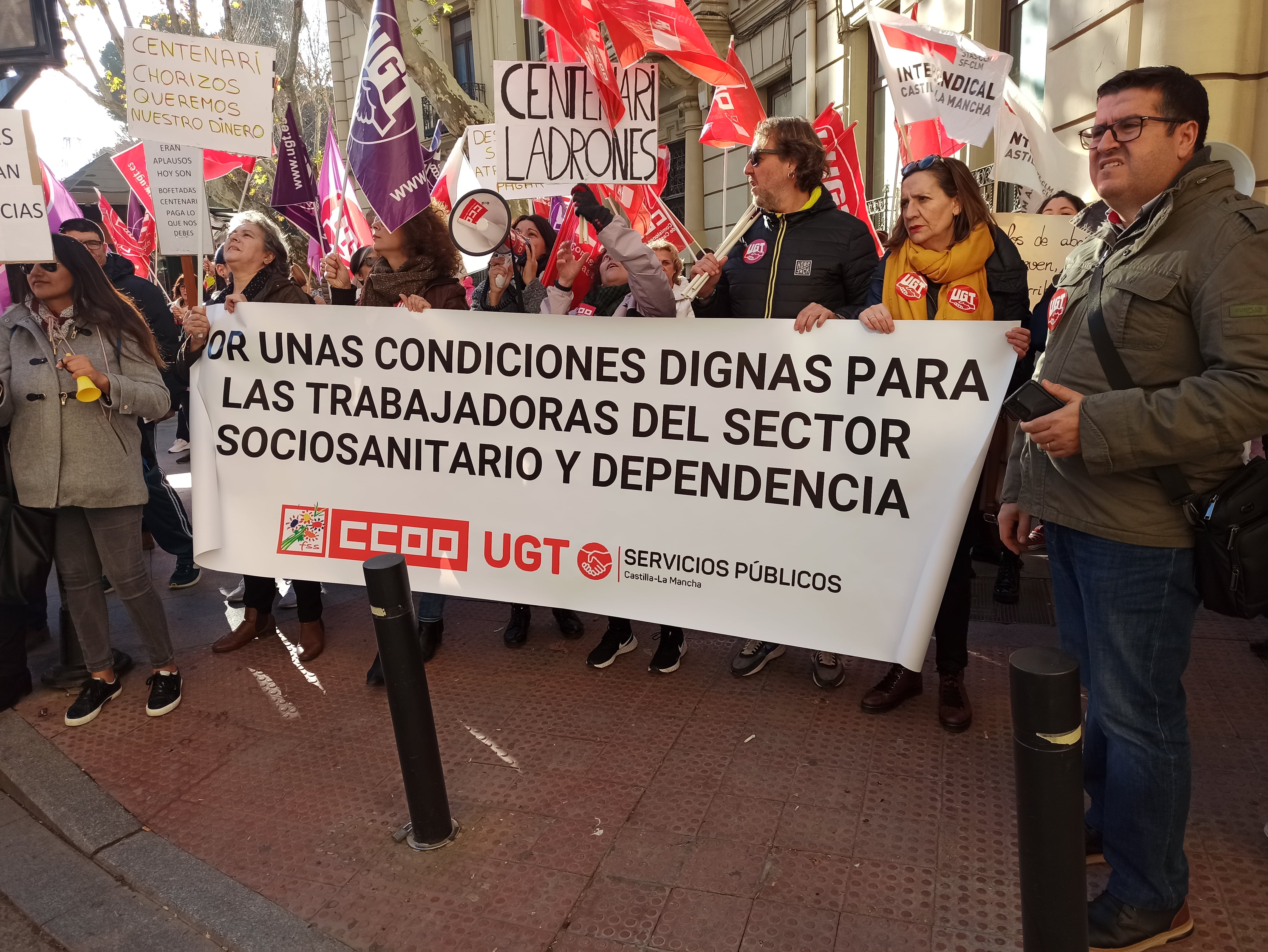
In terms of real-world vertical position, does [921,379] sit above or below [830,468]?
above

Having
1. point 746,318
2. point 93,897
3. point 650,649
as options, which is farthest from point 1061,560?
point 93,897

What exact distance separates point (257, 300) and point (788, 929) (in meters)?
3.25

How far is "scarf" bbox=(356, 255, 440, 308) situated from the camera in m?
3.88

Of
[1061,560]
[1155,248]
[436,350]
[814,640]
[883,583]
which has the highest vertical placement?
[1155,248]

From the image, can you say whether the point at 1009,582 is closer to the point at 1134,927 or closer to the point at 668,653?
the point at 668,653

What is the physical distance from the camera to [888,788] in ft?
9.74

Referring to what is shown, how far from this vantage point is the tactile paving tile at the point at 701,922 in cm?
232

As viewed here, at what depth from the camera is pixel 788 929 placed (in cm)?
236

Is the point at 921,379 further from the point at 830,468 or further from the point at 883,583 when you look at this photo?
the point at 883,583

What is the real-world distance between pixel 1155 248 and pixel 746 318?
1.51m

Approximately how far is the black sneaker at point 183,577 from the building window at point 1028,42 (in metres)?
7.29

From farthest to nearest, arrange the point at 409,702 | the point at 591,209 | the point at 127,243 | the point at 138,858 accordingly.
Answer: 1. the point at 127,243
2. the point at 591,209
3. the point at 138,858
4. the point at 409,702

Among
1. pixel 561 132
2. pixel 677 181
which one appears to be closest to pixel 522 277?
pixel 561 132

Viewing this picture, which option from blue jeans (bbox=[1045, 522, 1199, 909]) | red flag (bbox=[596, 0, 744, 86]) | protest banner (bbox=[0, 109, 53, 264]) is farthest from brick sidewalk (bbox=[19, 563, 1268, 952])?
red flag (bbox=[596, 0, 744, 86])
